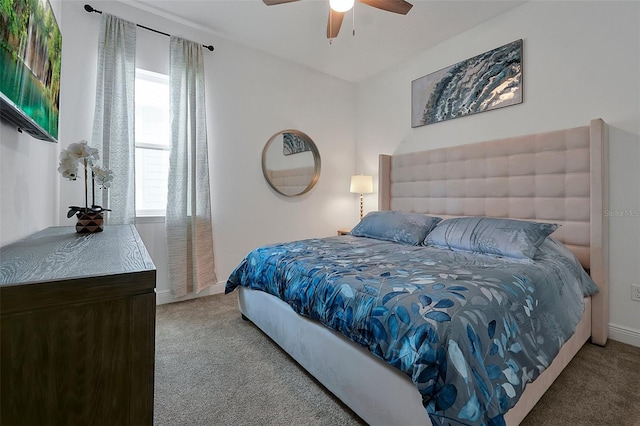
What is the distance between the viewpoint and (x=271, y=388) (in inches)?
64.4

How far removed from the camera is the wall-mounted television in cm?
A: 101

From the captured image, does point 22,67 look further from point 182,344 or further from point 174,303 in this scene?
point 174,303

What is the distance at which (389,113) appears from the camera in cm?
384

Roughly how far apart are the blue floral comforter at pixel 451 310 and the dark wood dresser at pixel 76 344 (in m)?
0.85

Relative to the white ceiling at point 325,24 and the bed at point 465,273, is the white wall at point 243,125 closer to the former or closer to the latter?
the white ceiling at point 325,24

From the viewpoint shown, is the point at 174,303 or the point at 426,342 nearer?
the point at 426,342

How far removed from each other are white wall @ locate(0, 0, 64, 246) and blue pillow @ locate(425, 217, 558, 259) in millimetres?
2652

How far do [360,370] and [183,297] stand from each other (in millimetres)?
2314

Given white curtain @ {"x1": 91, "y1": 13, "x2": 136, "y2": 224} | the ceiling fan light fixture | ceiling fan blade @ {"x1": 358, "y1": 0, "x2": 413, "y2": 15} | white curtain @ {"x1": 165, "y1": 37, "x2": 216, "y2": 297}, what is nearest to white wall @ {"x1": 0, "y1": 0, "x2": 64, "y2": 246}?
white curtain @ {"x1": 91, "y1": 13, "x2": 136, "y2": 224}

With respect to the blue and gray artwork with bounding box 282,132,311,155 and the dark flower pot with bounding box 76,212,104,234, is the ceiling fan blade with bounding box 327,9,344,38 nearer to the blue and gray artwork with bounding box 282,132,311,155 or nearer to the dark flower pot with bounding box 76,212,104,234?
the blue and gray artwork with bounding box 282,132,311,155

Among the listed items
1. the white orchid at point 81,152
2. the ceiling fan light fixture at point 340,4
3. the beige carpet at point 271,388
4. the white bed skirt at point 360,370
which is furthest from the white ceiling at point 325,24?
the beige carpet at point 271,388

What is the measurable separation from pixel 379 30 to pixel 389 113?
1076mm

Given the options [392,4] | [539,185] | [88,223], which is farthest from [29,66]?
[539,185]

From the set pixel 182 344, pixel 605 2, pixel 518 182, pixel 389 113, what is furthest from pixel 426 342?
pixel 389 113
